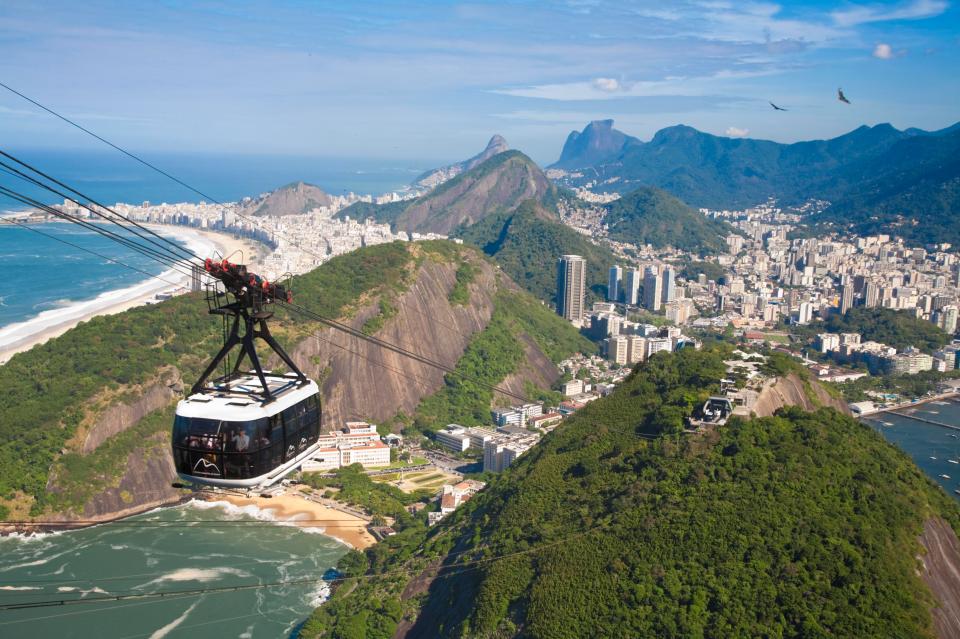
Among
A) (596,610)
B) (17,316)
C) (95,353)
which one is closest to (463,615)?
(596,610)

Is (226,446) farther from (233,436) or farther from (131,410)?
(131,410)

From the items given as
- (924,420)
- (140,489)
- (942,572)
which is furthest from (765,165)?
(942,572)

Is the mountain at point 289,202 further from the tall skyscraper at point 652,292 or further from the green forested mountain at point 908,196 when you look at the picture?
the green forested mountain at point 908,196

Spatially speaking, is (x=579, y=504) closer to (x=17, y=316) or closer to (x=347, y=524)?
(x=347, y=524)

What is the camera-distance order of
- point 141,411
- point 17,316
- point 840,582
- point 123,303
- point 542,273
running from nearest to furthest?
point 840,582
point 141,411
point 17,316
point 123,303
point 542,273

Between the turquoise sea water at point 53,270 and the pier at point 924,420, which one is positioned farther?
the turquoise sea water at point 53,270

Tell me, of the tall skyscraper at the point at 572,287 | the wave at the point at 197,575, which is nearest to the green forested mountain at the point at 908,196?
the tall skyscraper at the point at 572,287
